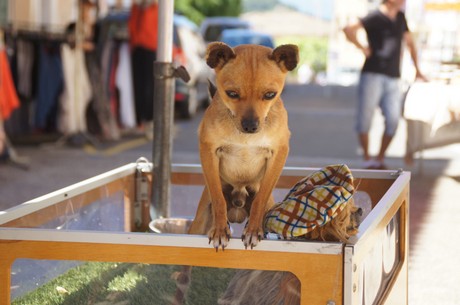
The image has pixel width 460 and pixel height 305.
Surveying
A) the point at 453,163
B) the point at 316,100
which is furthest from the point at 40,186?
the point at 316,100

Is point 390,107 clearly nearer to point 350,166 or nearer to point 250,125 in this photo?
point 350,166

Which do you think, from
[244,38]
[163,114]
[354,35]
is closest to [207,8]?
[244,38]

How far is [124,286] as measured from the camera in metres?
3.17

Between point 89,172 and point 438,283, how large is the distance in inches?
200

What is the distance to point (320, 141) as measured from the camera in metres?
12.5

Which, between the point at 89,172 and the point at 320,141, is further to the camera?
the point at 320,141

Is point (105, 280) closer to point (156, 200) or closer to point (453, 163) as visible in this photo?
point (156, 200)

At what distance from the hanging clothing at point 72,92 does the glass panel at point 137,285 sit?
7.45 m

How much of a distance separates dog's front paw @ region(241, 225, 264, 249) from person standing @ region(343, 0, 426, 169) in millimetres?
6195

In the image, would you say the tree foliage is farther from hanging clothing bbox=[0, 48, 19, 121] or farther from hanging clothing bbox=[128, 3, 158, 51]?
hanging clothing bbox=[0, 48, 19, 121]

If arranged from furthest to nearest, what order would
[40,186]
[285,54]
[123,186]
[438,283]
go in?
[40,186] → [438,283] → [123,186] → [285,54]

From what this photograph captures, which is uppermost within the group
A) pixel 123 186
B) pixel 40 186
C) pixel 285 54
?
pixel 285 54

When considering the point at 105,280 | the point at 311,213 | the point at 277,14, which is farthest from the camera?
the point at 277,14

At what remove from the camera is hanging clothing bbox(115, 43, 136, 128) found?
37.3 ft
